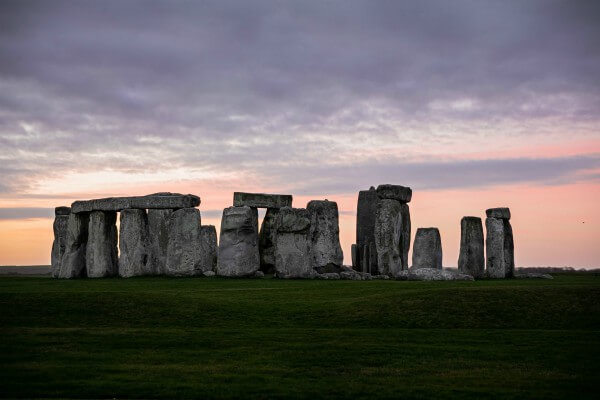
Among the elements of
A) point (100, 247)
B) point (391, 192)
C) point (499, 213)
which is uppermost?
point (391, 192)

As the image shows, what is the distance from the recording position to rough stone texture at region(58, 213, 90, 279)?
33719 mm

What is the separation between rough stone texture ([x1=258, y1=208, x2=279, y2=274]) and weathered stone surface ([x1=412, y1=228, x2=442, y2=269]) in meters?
5.96

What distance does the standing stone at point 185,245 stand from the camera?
105ft

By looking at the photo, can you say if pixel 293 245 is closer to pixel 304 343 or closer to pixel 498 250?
pixel 498 250

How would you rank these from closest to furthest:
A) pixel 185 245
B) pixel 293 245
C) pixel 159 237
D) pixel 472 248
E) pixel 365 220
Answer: pixel 293 245, pixel 185 245, pixel 472 248, pixel 365 220, pixel 159 237

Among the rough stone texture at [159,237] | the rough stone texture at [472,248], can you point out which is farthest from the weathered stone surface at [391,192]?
the rough stone texture at [159,237]

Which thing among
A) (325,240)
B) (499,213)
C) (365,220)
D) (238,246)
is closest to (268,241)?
(325,240)

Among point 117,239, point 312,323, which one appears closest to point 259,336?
point 312,323

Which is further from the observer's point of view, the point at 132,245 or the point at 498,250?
the point at 498,250

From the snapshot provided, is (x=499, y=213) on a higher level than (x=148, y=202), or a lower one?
lower

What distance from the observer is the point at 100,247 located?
3316 cm

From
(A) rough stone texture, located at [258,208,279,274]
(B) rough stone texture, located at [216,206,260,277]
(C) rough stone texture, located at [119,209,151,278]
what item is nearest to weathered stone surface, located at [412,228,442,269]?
(A) rough stone texture, located at [258,208,279,274]

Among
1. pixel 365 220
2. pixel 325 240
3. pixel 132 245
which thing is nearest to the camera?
pixel 132 245

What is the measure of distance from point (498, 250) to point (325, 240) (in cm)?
683
